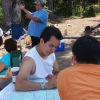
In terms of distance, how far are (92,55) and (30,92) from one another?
809mm

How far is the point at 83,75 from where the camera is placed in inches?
58.6

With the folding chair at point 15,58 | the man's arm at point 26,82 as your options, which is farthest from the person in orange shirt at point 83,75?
the folding chair at point 15,58

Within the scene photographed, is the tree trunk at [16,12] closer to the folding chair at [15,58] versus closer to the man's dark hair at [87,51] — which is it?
the folding chair at [15,58]

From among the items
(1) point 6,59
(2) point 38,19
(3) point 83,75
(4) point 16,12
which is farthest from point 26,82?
(4) point 16,12

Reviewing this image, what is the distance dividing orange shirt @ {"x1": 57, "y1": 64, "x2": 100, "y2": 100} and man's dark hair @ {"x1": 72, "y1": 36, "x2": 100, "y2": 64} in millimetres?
39

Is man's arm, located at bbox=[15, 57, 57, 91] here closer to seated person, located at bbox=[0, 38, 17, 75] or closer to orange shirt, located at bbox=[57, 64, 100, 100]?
orange shirt, located at bbox=[57, 64, 100, 100]

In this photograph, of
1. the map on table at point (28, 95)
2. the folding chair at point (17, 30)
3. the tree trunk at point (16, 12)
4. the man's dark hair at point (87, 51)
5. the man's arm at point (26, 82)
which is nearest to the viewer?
the man's dark hair at point (87, 51)

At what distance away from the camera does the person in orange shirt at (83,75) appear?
4.65ft

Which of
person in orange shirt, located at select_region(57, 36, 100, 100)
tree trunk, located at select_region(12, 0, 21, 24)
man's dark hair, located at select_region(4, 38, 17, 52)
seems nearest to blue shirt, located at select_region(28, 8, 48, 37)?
man's dark hair, located at select_region(4, 38, 17, 52)

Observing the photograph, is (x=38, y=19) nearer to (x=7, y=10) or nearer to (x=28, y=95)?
(x=28, y=95)

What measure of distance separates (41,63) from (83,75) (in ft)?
3.15

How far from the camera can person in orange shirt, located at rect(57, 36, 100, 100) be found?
142cm

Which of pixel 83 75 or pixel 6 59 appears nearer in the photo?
pixel 83 75

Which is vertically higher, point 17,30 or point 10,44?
point 10,44
